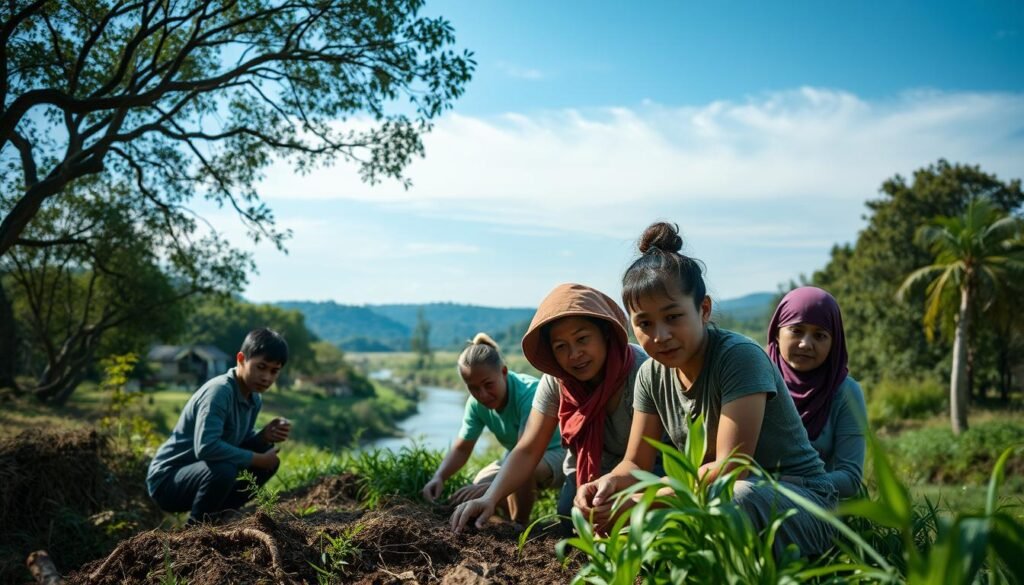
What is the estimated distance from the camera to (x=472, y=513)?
133 inches

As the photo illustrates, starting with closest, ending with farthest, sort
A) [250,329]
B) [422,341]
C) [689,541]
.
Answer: [689,541] → [250,329] → [422,341]

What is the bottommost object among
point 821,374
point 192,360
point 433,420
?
point 433,420

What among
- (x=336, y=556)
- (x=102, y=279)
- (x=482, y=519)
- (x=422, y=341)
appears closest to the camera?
(x=336, y=556)

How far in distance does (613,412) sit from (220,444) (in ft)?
7.60

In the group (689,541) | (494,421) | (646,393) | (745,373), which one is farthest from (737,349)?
(494,421)

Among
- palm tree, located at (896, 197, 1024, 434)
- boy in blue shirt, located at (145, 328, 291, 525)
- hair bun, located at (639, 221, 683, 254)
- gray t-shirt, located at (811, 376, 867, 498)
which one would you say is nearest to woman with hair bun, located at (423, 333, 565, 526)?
boy in blue shirt, located at (145, 328, 291, 525)

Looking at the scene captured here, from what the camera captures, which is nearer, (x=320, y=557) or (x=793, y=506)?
(x=793, y=506)

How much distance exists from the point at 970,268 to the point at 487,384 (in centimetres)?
2428

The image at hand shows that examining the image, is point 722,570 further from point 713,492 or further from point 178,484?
point 178,484

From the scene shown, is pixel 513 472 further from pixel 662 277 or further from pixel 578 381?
pixel 662 277

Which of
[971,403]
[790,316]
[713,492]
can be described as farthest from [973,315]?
[713,492]

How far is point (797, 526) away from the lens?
241 centimetres

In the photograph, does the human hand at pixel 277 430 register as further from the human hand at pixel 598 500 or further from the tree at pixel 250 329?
the tree at pixel 250 329

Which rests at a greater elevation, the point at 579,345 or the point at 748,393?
the point at 579,345
